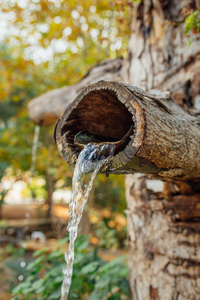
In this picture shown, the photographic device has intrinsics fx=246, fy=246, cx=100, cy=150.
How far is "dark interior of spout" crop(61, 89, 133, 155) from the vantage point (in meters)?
1.08

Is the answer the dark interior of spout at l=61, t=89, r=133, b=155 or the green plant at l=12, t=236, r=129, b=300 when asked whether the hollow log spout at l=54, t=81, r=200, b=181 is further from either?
the green plant at l=12, t=236, r=129, b=300

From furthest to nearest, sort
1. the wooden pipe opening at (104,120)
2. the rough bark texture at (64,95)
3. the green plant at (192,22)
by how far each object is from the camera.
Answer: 1. the rough bark texture at (64,95)
2. the green plant at (192,22)
3. the wooden pipe opening at (104,120)

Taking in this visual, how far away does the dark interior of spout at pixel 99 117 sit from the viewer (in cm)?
108

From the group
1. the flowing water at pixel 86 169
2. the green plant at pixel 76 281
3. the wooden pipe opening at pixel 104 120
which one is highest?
the wooden pipe opening at pixel 104 120

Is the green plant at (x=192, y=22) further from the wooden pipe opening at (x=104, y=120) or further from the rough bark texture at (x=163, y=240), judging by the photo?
the rough bark texture at (x=163, y=240)

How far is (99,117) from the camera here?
4.02ft

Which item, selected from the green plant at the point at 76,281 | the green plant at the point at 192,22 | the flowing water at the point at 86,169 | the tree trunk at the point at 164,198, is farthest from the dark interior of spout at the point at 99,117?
the green plant at the point at 76,281

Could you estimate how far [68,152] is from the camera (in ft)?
3.52

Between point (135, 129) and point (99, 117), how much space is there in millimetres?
377

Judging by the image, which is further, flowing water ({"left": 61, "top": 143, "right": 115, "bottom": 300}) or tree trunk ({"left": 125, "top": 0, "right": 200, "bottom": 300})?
tree trunk ({"left": 125, "top": 0, "right": 200, "bottom": 300})

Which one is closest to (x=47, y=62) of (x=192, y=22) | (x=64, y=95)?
(x=64, y=95)

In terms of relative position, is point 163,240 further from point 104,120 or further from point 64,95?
point 64,95

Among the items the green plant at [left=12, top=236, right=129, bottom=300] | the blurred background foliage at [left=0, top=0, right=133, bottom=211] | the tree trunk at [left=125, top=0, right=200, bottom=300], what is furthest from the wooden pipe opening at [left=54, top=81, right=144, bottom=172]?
the blurred background foliage at [left=0, top=0, right=133, bottom=211]

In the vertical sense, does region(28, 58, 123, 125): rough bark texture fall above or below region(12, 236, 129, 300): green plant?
above
